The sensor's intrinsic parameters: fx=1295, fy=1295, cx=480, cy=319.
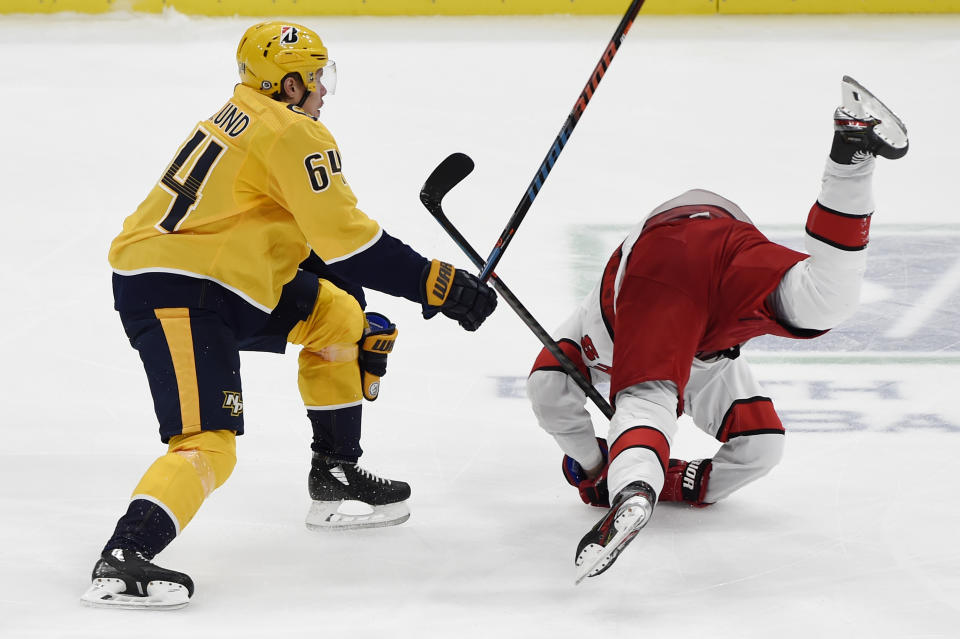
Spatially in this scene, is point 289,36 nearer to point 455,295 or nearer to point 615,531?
point 455,295

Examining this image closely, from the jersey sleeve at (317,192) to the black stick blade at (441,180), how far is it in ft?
1.27

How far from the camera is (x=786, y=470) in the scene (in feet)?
10.0

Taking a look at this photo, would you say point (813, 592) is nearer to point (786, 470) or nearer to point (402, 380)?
point (786, 470)

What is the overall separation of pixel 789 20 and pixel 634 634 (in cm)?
615

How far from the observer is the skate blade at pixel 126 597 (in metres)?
2.34

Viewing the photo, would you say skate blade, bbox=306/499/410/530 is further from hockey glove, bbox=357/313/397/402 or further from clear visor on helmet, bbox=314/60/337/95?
clear visor on helmet, bbox=314/60/337/95

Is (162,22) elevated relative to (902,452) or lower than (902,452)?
elevated

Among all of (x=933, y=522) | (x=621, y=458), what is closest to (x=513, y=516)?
(x=621, y=458)

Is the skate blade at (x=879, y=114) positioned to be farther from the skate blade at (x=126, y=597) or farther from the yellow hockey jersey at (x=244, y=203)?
the skate blade at (x=126, y=597)

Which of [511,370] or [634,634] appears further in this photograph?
[511,370]

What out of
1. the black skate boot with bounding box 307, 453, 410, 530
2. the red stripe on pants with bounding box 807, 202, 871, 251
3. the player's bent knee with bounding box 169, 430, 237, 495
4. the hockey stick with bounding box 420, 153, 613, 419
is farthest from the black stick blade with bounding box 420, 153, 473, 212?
the red stripe on pants with bounding box 807, 202, 871, 251

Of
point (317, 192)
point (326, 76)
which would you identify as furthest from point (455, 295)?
point (326, 76)

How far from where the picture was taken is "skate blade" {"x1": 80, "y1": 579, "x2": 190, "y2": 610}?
7.66 ft

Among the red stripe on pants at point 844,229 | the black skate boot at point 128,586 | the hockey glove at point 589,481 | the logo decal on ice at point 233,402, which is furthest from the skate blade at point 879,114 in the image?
the black skate boot at point 128,586
